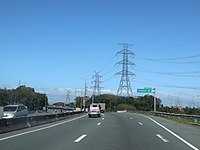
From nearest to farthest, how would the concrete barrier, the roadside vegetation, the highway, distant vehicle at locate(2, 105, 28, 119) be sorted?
1. the highway
2. the concrete barrier
3. distant vehicle at locate(2, 105, 28, 119)
4. the roadside vegetation

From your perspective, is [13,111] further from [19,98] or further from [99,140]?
[19,98]

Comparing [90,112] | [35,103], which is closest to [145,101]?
[35,103]

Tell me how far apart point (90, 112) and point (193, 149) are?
1547 inches

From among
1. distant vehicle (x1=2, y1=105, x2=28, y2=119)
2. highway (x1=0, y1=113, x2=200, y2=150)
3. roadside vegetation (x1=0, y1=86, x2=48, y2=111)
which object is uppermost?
roadside vegetation (x1=0, y1=86, x2=48, y2=111)

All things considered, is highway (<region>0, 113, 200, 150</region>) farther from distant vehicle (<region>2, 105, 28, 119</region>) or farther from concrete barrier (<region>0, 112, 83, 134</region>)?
distant vehicle (<region>2, 105, 28, 119</region>)

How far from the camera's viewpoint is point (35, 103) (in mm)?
126688

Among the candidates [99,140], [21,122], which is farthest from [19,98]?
[99,140]

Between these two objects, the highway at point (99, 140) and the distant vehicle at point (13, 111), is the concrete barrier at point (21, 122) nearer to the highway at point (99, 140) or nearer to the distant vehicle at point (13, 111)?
the highway at point (99, 140)

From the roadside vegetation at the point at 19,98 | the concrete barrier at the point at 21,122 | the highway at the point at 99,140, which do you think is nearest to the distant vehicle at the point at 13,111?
the concrete barrier at the point at 21,122

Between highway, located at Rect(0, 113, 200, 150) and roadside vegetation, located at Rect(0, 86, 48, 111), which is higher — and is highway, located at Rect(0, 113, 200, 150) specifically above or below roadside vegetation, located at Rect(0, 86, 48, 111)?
below

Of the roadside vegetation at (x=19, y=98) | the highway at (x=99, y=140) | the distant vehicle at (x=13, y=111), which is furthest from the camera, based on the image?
the roadside vegetation at (x=19, y=98)

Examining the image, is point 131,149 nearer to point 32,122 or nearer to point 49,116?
point 32,122

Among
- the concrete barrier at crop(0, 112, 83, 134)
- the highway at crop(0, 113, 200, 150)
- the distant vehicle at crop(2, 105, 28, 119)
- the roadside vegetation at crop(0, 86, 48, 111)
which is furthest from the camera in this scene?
the roadside vegetation at crop(0, 86, 48, 111)

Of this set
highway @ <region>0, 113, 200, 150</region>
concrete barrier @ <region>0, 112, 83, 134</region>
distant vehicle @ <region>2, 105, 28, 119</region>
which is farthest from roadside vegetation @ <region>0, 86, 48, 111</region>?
highway @ <region>0, 113, 200, 150</region>
